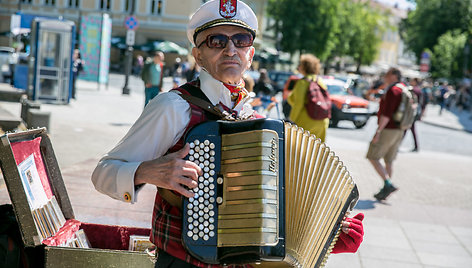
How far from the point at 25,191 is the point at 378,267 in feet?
11.8

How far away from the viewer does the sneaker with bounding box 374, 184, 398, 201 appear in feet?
27.0

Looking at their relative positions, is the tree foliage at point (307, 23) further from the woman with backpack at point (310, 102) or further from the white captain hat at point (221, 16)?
the white captain hat at point (221, 16)

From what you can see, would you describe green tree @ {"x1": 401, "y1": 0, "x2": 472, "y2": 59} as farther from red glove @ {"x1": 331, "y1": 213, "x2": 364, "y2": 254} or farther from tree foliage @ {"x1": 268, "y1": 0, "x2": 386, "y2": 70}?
red glove @ {"x1": 331, "y1": 213, "x2": 364, "y2": 254}

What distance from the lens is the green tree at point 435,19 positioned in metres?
55.6

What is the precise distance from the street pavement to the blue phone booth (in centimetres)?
123

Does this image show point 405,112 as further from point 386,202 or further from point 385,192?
point 386,202

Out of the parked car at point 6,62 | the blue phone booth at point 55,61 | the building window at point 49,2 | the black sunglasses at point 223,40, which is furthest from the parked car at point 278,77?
the black sunglasses at point 223,40

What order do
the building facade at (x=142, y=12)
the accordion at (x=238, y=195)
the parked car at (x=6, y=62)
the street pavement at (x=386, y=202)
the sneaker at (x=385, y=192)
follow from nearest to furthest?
the accordion at (x=238, y=195), the street pavement at (x=386, y=202), the sneaker at (x=385, y=192), the parked car at (x=6, y=62), the building facade at (x=142, y=12)

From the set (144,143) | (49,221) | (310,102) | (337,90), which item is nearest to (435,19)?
(337,90)

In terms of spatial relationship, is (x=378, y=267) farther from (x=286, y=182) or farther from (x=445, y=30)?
(x=445, y=30)

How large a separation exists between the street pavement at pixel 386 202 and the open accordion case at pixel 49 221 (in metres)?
1.85

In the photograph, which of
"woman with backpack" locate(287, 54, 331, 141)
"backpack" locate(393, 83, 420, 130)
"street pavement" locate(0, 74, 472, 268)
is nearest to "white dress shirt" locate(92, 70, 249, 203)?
"street pavement" locate(0, 74, 472, 268)

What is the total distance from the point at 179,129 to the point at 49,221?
1280 mm

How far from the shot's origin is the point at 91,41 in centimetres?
2250
